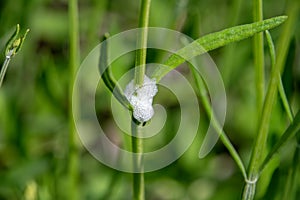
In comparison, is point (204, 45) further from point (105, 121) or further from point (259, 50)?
point (105, 121)

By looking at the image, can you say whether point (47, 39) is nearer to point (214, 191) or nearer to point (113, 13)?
point (113, 13)

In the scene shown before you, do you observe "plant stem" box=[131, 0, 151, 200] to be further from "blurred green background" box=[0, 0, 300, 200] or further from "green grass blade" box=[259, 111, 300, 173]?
"blurred green background" box=[0, 0, 300, 200]

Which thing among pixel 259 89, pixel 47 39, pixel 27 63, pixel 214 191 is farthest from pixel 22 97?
pixel 259 89

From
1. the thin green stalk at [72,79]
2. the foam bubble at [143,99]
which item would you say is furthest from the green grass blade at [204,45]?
the thin green stalk at [72,79]

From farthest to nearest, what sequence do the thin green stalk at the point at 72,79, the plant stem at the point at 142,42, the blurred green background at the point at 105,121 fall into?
the blurred green background at the point at 105,121, the thin green stalk at the point at 72,79, the plant stem at the point at 142,42

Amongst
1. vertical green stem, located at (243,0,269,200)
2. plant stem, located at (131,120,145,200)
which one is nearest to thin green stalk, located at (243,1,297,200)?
vertical green stem, located at (243,0,269,200)

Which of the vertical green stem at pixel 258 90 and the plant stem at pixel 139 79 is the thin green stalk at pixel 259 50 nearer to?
the vertical green stem at pixel 258 90
